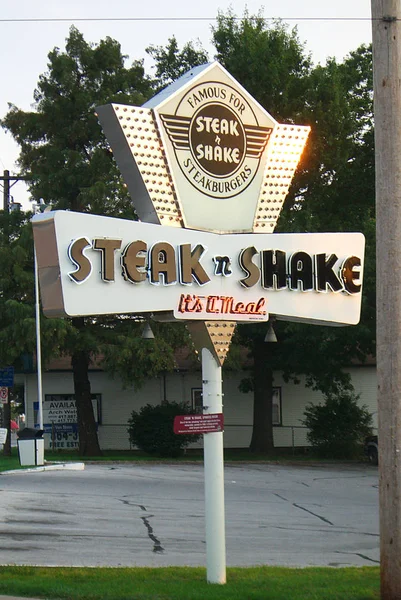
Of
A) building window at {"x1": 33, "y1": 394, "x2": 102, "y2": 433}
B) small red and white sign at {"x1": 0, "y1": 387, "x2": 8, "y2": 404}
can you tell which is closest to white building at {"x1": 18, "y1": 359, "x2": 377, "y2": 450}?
building window at {"x1": 33, "y1": 394, "x2": 102, "y2": 433}

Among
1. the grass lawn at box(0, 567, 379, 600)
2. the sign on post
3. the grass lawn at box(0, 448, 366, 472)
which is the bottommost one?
the grass lawn at box(0, 448, 366, 472)

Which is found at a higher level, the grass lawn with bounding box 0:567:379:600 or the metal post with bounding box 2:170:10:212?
the metal post with bounding box 2:170:10:212

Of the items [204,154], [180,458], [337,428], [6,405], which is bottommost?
[180,458]

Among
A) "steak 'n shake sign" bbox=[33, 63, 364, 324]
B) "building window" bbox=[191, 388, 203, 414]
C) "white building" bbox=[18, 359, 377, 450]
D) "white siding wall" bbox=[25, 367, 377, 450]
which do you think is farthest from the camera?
"building window" bbox=[191, 388, 203, 414]

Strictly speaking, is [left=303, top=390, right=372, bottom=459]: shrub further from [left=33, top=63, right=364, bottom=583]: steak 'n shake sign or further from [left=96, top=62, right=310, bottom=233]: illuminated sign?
[left=96, top=62, right=310, bottom=233]: illuminated sign

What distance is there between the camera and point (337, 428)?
38.3 metres

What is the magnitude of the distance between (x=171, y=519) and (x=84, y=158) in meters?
20.6

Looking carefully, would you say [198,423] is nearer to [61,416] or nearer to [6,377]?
[6,377]

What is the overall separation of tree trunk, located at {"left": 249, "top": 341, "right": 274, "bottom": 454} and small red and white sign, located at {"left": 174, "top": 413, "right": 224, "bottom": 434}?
92.7ft

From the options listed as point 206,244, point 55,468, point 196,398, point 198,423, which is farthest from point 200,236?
point 196,398

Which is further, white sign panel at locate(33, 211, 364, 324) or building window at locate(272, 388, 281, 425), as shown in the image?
building window at locate(272, 388, 281, 425)

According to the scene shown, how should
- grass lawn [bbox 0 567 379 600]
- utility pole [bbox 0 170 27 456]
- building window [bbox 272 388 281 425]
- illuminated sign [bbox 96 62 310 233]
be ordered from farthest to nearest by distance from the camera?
building window [bbox 272 388 281 425]
utility pole [bbox 0 170 27 456]
illuminated sign [bbox 96 62 310 233]
grass lawn [bbox 0 567 379 600]

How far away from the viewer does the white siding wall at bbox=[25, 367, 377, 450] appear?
4331 centimetres

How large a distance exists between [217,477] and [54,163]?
84.6 ft
